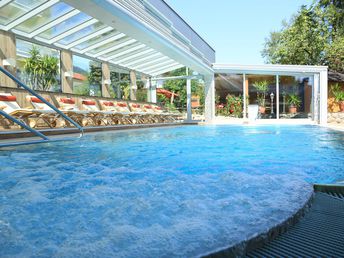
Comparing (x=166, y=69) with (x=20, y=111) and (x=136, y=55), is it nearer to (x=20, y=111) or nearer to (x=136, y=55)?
(x=136, y=55)

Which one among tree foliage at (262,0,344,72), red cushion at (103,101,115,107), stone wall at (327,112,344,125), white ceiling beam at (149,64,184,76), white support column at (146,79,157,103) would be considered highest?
tree foliage at (262,0,344,72)

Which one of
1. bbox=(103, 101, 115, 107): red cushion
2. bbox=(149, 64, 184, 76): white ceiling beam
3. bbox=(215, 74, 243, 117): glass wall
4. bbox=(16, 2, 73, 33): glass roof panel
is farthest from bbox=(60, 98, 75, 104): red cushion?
bbox=(215, 74, 243, 117): glass wall

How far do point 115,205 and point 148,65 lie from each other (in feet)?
45.6

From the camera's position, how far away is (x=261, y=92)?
1650cm

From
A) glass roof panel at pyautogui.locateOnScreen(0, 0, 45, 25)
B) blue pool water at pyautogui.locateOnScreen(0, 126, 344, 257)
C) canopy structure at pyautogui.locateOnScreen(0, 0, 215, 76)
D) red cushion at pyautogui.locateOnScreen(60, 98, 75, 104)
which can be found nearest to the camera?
blue pool water at pyautogui.locateOnScreen(0, 126, 344, 257)

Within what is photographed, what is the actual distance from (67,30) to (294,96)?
12.4 m

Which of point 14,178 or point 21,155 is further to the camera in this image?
point 21,155

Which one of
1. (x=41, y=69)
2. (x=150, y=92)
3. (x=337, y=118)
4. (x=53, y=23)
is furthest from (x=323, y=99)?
(x=41, y=69)

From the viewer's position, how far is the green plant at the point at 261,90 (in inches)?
645

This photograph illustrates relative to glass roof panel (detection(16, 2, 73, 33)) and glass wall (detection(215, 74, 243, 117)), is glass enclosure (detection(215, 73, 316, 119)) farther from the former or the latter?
glass roof panel (detection(16, 2, 73, 33))

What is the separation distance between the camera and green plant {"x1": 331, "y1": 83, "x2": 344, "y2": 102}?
1786 centimetres

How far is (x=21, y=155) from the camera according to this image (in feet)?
14.5

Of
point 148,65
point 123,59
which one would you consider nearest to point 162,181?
point 123,59

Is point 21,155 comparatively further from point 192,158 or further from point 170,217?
point 170,217
